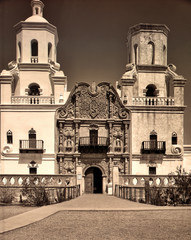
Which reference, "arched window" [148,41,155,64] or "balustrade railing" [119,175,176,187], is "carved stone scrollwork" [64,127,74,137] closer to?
"balustrade railing" [119,175,176,187]

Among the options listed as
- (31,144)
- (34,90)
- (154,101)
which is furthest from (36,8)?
(154,101)

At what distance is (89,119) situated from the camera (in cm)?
2856

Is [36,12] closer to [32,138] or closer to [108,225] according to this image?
[32,138]

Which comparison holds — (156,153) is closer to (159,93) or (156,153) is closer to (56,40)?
(159,93)

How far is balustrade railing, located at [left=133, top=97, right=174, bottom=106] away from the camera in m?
29.0

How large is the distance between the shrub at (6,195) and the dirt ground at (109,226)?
6436 mm

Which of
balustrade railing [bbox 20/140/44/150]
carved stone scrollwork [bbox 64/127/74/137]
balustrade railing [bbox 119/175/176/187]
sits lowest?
balustrade railing [bbox 119/175/176/187]

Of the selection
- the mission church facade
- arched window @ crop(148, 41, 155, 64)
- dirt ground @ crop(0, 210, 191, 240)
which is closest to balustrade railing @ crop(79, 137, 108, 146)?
the mission church facade

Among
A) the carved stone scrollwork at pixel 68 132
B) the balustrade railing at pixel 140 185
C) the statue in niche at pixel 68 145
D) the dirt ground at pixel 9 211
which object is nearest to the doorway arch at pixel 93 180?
the statue in niche at pixel 68 145

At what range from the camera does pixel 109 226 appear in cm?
1067

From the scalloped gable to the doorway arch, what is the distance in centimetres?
404

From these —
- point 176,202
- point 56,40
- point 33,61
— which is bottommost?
point 176,202

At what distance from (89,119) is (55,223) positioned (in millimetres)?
17857

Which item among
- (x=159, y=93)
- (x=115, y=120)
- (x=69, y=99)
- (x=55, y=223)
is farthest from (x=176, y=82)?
(x=55, y=223)
